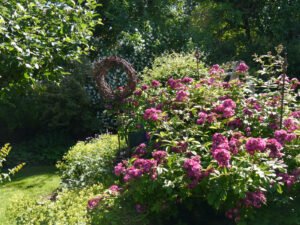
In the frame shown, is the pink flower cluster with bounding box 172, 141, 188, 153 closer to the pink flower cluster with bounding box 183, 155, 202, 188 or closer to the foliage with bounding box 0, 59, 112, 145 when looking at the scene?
the pink flower cluster with bounding box 183, 155, 202, 188

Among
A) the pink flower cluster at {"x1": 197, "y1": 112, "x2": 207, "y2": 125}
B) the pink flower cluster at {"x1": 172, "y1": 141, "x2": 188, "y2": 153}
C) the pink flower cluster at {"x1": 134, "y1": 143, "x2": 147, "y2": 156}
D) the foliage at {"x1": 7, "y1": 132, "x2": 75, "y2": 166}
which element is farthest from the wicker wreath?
the foliage at {"x1": 7, "y1": 132, "x2": 75, "y2": 166}

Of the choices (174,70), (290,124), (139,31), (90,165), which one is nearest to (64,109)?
(174,70)

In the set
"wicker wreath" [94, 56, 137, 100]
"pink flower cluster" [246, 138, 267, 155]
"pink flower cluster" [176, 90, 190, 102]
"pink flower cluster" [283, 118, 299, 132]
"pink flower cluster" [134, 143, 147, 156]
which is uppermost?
"wicker wreath" [94, 56, 137, 100]

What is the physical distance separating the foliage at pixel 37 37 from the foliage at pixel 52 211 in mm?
1243

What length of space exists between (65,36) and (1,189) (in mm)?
3809

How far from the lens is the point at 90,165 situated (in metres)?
5.77

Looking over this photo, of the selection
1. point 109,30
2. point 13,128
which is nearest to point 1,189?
point 13,128

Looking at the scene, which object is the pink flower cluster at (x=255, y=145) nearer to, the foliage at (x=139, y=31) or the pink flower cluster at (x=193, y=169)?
the pink flower cluster at (x=193, y=169)

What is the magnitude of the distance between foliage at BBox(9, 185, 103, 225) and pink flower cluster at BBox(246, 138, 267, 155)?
153 centimetres

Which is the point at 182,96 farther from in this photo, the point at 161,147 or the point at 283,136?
the point at 283,136

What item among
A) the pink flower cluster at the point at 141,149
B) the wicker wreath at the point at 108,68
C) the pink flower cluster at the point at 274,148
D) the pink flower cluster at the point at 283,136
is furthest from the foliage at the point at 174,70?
the pink flower cluster at the point at 274,148

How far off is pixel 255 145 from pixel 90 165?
295 centimetres

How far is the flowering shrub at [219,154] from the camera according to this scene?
127 inches

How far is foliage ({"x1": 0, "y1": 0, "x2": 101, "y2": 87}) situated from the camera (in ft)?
11.0
